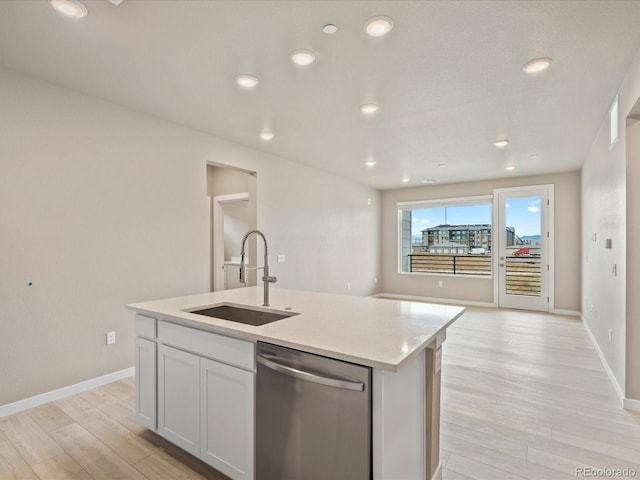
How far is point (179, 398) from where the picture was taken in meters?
1.99

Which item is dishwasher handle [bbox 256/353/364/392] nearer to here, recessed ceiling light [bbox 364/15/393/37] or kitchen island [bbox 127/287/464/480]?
kitchen island [bbox 127/287/464/480]

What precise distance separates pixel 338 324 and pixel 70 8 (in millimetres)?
2268

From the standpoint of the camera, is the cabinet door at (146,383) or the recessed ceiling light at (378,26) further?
the cabinet door at (146,383)

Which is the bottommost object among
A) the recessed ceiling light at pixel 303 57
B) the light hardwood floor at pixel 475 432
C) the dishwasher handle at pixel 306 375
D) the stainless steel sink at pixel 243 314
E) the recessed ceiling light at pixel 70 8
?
the light hardwood floor at pixel 475 432

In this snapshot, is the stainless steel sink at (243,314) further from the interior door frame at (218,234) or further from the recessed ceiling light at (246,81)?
the interior door frame at (218,234)

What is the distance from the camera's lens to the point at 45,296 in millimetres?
2781

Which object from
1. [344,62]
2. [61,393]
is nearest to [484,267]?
[344,62]

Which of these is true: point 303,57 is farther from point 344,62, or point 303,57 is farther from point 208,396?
point 208,396

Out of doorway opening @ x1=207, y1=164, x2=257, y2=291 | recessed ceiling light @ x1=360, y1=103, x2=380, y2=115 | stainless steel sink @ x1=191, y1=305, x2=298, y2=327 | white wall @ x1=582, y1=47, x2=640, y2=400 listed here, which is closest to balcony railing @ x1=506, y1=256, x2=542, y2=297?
white wall @ x1=582, y1=47, x2=640, y2=400

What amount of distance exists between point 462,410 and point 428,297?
5123 mm

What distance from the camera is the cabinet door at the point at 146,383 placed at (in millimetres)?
2148

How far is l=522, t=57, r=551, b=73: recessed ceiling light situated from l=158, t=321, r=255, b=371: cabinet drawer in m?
2.66

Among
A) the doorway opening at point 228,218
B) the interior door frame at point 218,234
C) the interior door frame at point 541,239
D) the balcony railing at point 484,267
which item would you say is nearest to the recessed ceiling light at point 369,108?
the doorway opening at point 228,218

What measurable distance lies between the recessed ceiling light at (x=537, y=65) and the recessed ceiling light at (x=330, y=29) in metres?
1.44
